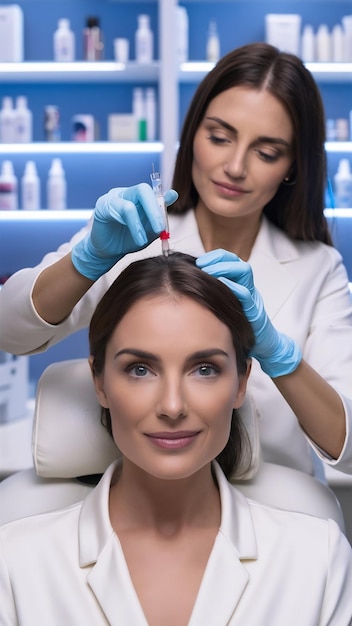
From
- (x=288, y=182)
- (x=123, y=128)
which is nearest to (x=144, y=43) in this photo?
(x=123, y=128)

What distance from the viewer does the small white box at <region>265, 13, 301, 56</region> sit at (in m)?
3.60

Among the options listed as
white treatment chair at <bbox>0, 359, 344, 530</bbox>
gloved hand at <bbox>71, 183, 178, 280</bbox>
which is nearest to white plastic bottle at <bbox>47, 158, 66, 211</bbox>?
white treatment chair at <bbox>0, 359, 344, 530</bbox>

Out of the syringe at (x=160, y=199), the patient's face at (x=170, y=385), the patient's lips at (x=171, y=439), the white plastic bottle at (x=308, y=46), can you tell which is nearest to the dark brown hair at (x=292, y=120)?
the syringe at (x=160, y=199)

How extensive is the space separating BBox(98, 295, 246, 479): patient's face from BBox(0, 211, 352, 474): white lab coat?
0.88ft

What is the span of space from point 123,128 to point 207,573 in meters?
2.83

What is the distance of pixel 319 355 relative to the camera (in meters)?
1.51

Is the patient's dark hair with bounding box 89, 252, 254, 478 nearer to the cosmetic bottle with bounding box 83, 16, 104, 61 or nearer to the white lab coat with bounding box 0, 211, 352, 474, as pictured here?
the white lab coat with bounding box 0, 211, 352, 474

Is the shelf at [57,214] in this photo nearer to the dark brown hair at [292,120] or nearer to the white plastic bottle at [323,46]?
the white plastic bottle at [323,46]

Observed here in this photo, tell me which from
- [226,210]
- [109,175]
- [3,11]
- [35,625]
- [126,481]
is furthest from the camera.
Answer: [109,175]

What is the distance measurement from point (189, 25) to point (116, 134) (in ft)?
2.16

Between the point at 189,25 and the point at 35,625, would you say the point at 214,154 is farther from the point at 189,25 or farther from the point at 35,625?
the point at 189,25

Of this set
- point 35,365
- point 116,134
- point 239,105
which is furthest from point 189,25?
point 239,105

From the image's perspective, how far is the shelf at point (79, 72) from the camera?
11.7ft

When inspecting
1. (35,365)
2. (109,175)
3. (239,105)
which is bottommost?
(35,365)
